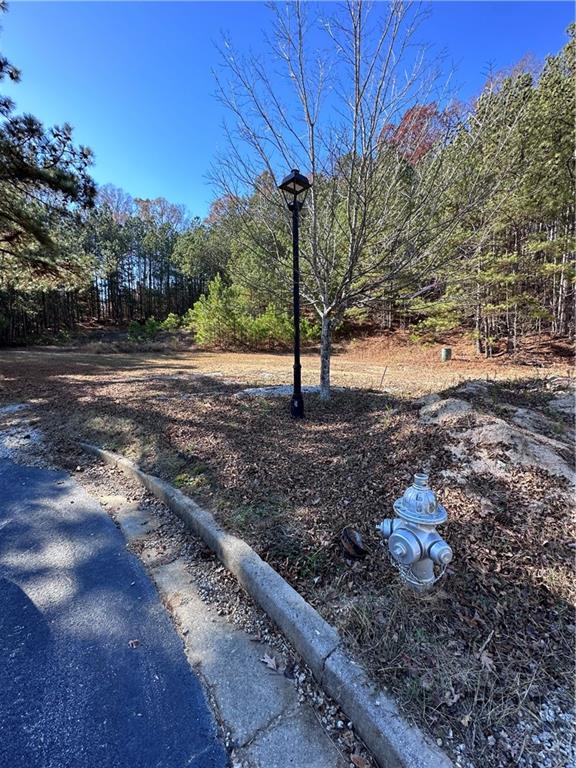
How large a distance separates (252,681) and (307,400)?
4.16 metres

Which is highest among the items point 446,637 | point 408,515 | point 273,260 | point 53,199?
point 53,199

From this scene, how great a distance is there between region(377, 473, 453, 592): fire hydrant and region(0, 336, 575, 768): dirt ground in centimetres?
10

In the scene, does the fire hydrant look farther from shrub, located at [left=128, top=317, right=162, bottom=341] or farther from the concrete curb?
shrub, located at [left=128, top=317, right=162, bottom=341]

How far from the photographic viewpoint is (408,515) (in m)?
1.55

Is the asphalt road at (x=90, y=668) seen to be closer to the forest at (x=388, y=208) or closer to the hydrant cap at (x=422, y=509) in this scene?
the hydrant cap at (x=422, y=509)

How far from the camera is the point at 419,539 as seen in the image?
1.49m

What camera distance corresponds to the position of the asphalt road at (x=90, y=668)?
1.17 m

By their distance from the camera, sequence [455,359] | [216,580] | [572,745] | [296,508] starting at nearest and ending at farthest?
[572,745]
[216,580]
[296,508]
[455,359]

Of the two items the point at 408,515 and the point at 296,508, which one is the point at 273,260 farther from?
the point at 408,515

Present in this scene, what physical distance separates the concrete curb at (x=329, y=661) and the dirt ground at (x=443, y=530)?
59 mm

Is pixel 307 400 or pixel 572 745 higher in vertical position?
pixel 307 400

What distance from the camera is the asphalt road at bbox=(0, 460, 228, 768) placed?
1.17 meters

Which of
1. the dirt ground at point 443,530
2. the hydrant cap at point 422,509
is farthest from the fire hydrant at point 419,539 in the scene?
the dirt ground at point 443,530

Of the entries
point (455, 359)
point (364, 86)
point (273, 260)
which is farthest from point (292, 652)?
point (455, 359)
